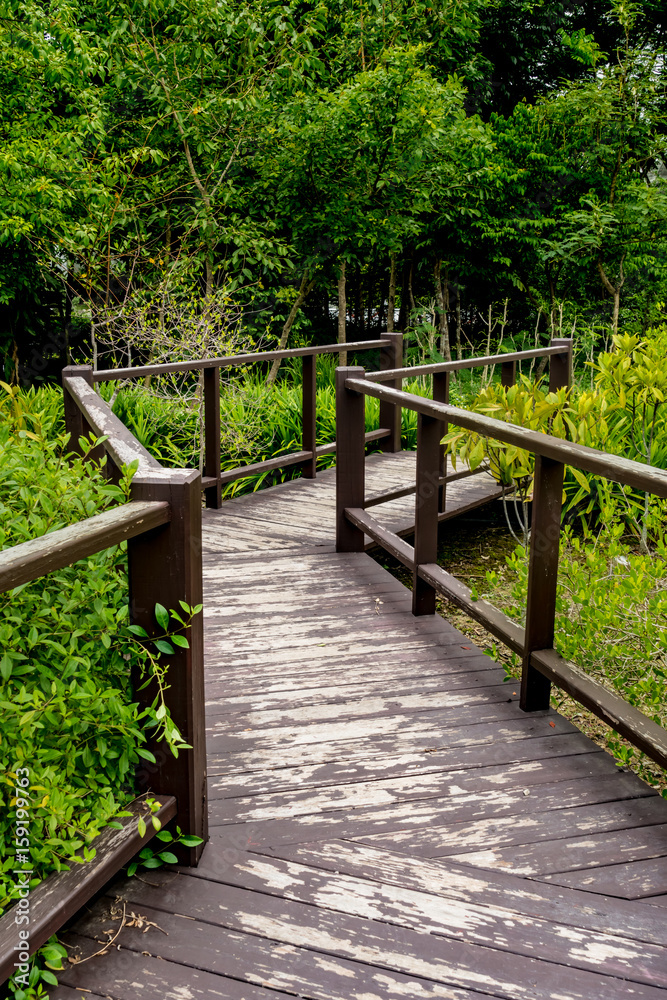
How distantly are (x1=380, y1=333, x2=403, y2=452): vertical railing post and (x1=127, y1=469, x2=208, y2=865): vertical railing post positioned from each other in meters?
5.61

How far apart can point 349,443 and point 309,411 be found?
197 centimetres

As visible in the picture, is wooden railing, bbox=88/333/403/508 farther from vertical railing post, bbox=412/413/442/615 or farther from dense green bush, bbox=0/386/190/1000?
dense green bush, bbox=0/386/190/1000

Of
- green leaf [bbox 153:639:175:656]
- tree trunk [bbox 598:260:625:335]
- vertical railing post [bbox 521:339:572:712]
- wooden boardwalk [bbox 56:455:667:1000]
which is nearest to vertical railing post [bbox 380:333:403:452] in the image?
wooden boardwalk [bbox 56:455:667:1000]

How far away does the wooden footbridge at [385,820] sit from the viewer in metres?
1.79

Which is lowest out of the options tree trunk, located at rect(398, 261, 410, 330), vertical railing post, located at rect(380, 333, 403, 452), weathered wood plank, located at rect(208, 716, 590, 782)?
weathered wood plank, located at rect(208, 716, 590, 782)

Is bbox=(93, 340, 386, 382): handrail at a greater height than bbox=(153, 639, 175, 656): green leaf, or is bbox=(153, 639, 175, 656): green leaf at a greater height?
bbox=(93, 340, 386, 382): handrail

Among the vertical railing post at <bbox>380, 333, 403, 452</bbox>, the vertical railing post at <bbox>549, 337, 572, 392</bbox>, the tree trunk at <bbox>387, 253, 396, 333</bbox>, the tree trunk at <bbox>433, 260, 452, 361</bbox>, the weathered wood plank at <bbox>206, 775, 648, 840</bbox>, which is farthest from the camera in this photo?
the tree trunk at <bbox>433, 260, 452, 361</bbox>

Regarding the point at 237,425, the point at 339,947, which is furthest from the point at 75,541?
the point at 237,425

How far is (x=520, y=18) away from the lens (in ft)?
39.8

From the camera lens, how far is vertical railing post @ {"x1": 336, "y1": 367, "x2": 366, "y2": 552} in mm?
4617

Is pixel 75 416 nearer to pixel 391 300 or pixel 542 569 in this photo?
pixel 542 569

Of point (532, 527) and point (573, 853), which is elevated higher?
point (532, 527)

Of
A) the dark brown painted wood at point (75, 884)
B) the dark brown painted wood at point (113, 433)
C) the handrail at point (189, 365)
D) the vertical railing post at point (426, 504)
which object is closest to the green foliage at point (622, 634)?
the vertical railing post at point (426, 504)

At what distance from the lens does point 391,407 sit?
760 centimetres
